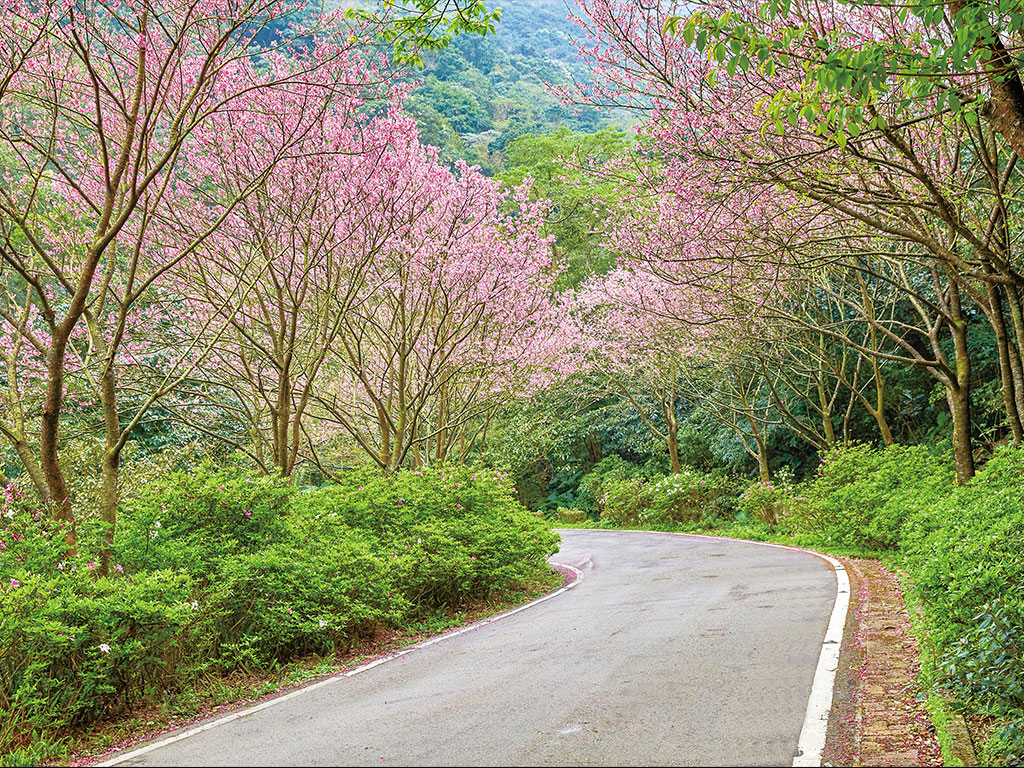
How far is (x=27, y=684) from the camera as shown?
4.86m

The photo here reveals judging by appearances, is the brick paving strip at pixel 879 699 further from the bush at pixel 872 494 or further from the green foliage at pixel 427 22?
the green foliage at pixel 427 22

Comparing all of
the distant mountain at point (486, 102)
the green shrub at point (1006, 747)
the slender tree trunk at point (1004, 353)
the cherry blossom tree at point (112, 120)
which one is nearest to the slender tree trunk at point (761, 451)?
the slender tree trunk at point (1004, 353)

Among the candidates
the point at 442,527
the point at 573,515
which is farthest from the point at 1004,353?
the point at 573,515

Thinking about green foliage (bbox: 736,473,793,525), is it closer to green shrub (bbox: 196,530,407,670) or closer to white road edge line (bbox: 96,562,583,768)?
white road edge line (bbox: 96,562,583,768)

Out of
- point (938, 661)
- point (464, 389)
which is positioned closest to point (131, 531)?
point (938, 661)

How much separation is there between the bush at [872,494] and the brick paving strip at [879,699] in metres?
3.79

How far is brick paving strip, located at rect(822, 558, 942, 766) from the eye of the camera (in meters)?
4.14

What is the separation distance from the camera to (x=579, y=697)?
523 cm

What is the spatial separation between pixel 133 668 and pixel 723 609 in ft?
19.4

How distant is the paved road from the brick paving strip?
0.26 m

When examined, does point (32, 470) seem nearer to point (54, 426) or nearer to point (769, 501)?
point (54, 426)

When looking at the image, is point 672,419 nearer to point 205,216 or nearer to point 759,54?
point 205,216

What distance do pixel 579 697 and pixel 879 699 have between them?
2008 mm

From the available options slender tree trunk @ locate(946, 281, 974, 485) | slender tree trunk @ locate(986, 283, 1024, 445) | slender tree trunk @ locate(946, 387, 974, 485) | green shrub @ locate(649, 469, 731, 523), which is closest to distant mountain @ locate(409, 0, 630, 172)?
green shrub @ locate(649, 469, 731, 523)
